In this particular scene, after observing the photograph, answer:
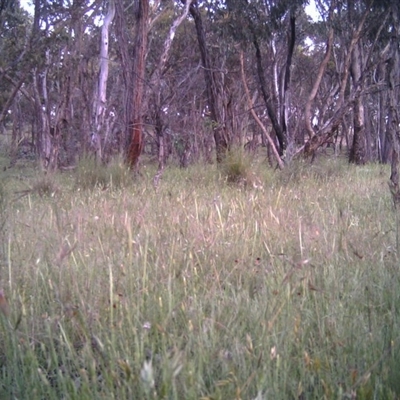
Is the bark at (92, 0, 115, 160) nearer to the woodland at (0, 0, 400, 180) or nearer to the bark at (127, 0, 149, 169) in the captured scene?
the woodland at (0, 0, 400, 180)

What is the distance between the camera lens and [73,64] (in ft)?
52.3

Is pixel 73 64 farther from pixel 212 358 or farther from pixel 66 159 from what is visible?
pixel 212 358

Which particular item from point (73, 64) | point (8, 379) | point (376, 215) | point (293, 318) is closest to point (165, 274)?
point (293, 318)

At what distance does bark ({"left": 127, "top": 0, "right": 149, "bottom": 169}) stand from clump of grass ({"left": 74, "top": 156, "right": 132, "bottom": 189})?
45.8 inches

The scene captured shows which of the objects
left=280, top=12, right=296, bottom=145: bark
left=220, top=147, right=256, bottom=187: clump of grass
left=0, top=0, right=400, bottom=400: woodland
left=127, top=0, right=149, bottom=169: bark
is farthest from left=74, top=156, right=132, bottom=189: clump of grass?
left=280, top=12, right=296, bottom=145: bark

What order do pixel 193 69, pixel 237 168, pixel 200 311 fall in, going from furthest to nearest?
pixel 193 69 < pixel 237 168 < pixel 200 311

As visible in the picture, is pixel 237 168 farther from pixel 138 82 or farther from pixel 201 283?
pixel 201 283

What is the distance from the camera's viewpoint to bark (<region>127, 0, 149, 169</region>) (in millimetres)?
9578

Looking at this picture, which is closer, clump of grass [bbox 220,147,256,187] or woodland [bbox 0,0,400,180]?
clump of grass [bbox 220,147,256,187]

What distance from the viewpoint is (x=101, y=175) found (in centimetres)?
823

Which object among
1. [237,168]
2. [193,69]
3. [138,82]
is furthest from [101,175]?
[193,69]

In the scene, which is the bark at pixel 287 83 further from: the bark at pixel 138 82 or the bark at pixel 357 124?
the bark at pixel 357 124

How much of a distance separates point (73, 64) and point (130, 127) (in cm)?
734

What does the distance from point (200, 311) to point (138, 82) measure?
306 inches
